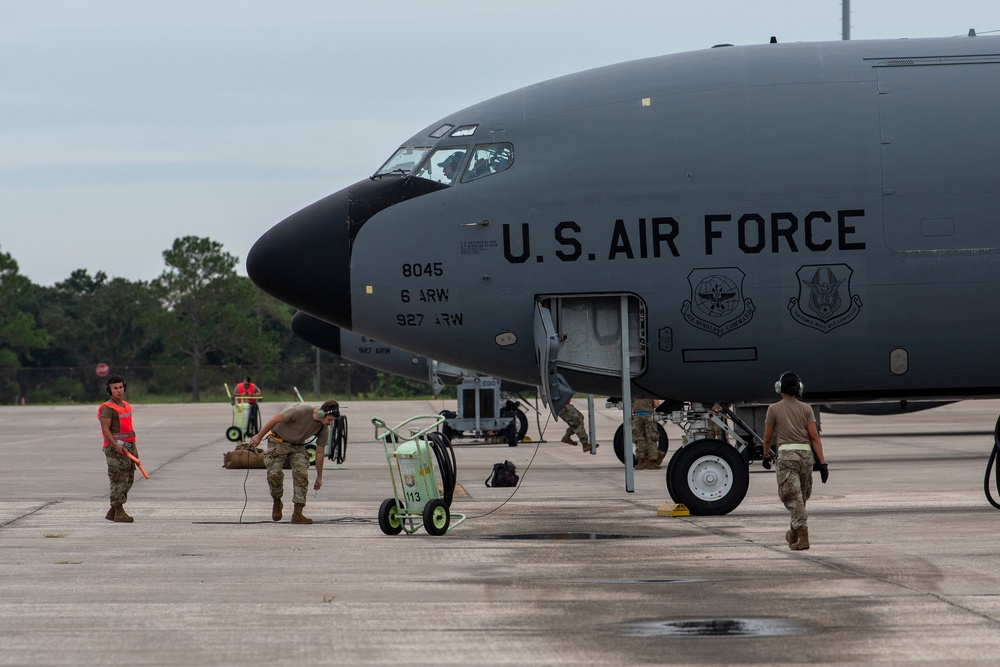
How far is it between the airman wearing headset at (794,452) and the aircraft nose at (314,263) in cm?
619

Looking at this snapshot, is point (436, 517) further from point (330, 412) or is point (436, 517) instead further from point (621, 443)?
point (621, 443)

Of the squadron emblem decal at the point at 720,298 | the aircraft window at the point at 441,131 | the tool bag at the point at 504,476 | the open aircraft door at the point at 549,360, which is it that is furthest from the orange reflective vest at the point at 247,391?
the squadron emblem decal at the point at 720,298

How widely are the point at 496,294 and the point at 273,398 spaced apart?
248 ft

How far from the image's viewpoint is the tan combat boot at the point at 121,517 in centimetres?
1688

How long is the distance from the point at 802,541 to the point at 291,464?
23.6ft

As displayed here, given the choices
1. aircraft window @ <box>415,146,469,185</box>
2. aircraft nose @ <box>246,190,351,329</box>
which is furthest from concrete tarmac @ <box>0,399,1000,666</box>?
aircraft window @ <box>415,146,469,185</box>

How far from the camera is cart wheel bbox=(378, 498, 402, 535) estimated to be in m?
15.1

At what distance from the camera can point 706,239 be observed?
16125 millimetres

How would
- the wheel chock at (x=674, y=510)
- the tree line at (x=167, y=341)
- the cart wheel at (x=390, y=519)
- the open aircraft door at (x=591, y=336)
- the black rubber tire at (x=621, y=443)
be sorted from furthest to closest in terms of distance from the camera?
1. the tree line at (x=167, y=341)
2. the black rubber tire at (x=621, y=443)
3. the wheel chock at (x=674, y=510)
4. the open aircraft door at (x=591, y=336)
5. the cart wheel at (x=390, y=519)

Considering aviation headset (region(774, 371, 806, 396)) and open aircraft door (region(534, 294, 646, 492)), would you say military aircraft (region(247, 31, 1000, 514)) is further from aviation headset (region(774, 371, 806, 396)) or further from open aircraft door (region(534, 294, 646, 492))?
aviation headset (region(774, 371, 806, 396))

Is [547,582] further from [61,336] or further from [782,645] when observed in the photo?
[61,336]

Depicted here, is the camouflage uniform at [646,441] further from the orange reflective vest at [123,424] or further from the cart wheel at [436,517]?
the orange reflective vest at [123,424]

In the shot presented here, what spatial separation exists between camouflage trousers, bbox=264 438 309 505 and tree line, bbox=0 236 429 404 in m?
68.7

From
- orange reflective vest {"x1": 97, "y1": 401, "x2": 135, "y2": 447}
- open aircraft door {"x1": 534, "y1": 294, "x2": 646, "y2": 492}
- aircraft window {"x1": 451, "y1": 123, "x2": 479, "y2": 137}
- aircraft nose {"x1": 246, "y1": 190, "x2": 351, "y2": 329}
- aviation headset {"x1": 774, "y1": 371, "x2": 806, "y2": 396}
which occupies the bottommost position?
orange reflective vest {"x1": 97, "y1": 401, "x2": 135, "y2": 447}
